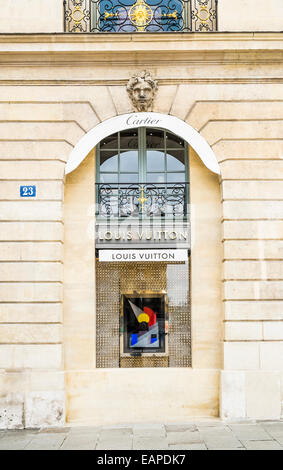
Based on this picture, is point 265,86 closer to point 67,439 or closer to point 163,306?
point 163,306

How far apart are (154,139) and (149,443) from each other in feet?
18.9

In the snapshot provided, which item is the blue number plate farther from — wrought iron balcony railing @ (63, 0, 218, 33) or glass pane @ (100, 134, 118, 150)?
wrought iron balcony railing @ (63, 0, 218, 33)

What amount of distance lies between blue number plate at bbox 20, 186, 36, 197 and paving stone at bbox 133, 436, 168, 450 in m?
4.69

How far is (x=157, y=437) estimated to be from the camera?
9.62m

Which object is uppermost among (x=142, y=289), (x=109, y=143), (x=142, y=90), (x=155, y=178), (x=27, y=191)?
(x=142, y=90)

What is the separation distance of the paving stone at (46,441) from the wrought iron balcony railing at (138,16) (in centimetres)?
743

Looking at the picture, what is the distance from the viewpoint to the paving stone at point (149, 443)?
893cm

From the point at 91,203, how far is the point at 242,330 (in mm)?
3687

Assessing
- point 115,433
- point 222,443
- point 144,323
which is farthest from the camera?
point 144,323

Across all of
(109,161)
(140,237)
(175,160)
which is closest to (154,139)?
(175,160)

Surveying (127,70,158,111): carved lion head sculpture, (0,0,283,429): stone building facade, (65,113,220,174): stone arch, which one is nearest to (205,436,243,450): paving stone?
(0,0,283,429): stone building facade

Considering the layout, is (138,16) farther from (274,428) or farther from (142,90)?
(274,428)

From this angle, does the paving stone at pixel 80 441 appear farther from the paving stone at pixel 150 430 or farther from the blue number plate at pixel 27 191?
the blue number plate at pixel 27 191
